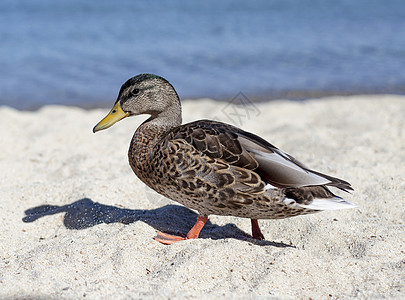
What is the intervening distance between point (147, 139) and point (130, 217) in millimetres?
673

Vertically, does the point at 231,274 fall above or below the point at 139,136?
below

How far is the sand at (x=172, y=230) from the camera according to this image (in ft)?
8.27

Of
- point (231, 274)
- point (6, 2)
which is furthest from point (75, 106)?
A: point (6, 2)

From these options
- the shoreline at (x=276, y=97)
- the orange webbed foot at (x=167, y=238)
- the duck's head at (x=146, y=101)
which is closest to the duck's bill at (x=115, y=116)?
the duck's head at (x=146, y=101)

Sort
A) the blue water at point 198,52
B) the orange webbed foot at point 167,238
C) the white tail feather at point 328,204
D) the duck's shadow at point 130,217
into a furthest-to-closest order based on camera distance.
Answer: the blue water at point 198,52 → the duck's shadow at point 130,217 → the orange webbed foot at point 167,238 → the white tail feather at point 328,204

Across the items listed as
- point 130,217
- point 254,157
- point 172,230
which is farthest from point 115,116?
point 254,157

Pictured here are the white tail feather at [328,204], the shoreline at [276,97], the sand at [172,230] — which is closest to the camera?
the sand at [172,230]

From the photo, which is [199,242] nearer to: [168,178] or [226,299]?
[168,178]

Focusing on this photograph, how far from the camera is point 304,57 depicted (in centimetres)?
1157

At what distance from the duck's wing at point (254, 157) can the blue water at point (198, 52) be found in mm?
6033

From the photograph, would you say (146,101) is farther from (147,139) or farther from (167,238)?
(167,238)

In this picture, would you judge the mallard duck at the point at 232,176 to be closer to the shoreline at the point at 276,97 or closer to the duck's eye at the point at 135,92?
the duck's eye at the point at 135,92

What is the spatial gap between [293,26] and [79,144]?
12.1 metres

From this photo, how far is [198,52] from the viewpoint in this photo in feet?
39.0
